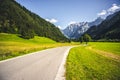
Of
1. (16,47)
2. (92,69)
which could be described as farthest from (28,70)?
(16,47)

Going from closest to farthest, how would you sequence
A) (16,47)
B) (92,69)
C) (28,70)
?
(28,70), (92,69), (16,47)

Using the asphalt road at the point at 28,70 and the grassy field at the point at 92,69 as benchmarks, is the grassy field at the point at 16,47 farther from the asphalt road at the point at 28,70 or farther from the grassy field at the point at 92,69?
the grassy field at the point at 92,69

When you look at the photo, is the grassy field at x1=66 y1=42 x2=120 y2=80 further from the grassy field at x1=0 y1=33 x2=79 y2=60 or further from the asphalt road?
the grassy field at x1=0 y1=33 x2=79 y2=60

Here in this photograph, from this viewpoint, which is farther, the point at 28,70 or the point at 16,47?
the point at 16,47

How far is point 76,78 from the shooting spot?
10.4 metres

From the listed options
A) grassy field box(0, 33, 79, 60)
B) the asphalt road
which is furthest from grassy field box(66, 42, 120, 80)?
grassy field box(0, 33, 79, 60)

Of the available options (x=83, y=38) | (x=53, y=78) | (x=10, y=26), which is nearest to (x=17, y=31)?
(x=10, y=26)

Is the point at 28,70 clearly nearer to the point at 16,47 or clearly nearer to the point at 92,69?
the point at 92,69

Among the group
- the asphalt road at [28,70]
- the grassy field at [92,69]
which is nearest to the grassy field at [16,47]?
the asphalt road at [28,70]

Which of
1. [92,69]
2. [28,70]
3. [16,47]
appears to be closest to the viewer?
[28,70]

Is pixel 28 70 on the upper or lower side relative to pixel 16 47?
lower

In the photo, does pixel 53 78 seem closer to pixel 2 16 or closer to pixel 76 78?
pixel 76 78

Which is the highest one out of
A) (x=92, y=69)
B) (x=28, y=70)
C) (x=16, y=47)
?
(x=16, y=47)

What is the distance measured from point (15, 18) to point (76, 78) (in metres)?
199
